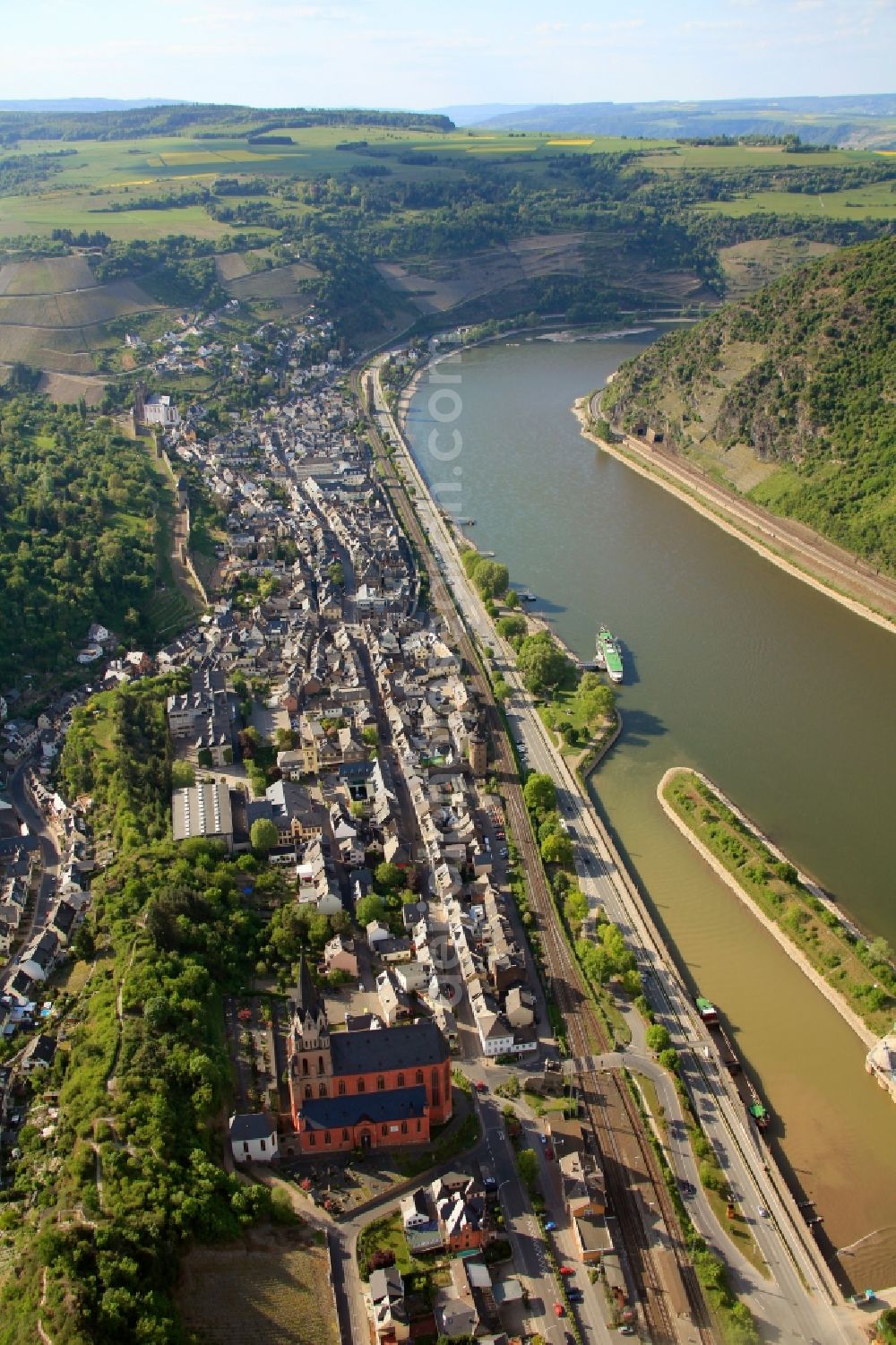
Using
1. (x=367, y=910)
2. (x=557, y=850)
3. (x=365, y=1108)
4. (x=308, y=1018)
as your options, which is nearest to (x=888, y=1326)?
(x=365, y=1108)

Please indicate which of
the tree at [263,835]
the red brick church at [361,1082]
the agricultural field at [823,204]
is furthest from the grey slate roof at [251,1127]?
the agricultural field at [823,204]

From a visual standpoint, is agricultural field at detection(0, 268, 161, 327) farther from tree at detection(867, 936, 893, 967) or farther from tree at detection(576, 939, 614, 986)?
tree at detection(867, 936, 893, 967)

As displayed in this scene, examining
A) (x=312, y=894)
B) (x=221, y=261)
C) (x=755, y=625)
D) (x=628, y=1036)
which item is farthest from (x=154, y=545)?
(x=221, y=261)

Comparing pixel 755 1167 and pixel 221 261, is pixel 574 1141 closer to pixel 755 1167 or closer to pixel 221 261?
pixel 755 1167

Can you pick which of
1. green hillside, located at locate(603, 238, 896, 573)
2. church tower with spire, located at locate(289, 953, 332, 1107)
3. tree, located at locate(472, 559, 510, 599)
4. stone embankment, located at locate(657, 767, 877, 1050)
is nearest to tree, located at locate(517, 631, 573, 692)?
tree, located at locate(472, 559, 510, 599)

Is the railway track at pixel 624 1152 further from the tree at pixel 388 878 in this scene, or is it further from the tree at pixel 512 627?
the tree at pixel 512 627

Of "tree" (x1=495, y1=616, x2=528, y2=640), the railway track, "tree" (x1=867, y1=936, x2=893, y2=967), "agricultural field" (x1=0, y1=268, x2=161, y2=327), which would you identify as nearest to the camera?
the railway track

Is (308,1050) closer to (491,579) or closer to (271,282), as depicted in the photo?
(491,579)
